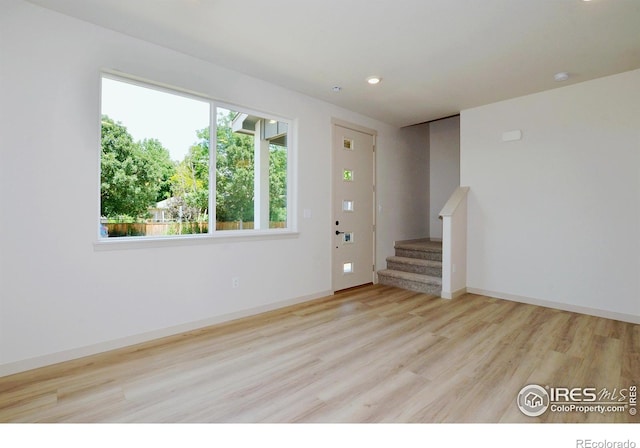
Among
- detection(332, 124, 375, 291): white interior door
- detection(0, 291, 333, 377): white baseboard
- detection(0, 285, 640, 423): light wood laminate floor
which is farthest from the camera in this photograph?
detection(332, 124, 375, 291): white interior door

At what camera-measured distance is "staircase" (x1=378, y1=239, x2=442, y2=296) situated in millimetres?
4859

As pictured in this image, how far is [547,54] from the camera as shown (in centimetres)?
313

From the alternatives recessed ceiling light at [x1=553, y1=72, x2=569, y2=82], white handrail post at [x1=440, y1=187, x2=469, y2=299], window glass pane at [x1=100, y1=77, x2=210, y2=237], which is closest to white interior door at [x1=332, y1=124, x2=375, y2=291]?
white handrail post at [x1=440, y1=187, x2=469, y2=299]

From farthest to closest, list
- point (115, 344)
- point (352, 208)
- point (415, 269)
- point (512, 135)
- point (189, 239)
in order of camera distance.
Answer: point (415, 269), point (352, 208), point (512, 135), point (189, 239), point (115, 344)

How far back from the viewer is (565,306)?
4035 millimetres

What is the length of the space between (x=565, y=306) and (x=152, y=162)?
5.08m

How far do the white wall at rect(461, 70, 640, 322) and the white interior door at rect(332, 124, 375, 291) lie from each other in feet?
4.98

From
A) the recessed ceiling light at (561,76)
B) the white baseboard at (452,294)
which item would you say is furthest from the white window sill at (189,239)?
the recessed ceiling light at (561,76)

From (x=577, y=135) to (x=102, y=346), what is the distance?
18.3 ft

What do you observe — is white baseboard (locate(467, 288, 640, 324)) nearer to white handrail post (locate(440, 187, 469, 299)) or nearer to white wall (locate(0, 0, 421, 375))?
white handrail post (locate(440, 187, 469, 299))

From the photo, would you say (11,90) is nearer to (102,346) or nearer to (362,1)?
(102,346)

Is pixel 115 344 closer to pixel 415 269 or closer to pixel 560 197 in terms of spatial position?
Answer: pixel 415 269

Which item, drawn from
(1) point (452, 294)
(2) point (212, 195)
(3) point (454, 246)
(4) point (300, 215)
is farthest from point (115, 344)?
(3) point (454, 246)

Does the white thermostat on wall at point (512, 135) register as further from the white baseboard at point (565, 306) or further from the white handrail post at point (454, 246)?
the white baseboard at point (565, 306)
